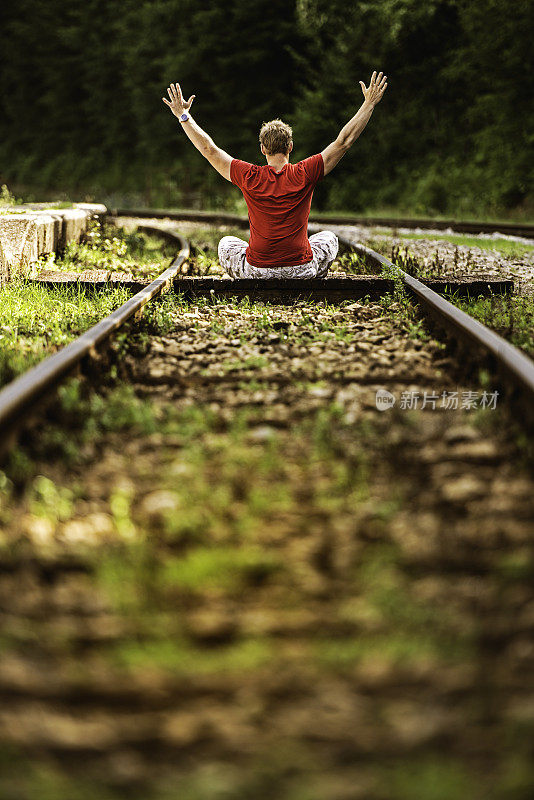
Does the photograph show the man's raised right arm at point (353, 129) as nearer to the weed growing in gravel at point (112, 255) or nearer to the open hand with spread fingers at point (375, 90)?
the open hand with spread fingers at point (375, 90)

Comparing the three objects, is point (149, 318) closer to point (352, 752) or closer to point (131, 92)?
point (352, 752)

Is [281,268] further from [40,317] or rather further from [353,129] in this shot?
[40,317]

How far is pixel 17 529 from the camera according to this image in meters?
2.23

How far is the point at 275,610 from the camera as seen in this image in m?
1.87

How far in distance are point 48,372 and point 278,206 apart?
3378 millimetres

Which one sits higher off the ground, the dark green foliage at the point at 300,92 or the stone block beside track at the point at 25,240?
the dark green foliage at the point at 300,92

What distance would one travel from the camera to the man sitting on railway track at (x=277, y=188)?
595 cm

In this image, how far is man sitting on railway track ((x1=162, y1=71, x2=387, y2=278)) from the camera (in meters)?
5.95

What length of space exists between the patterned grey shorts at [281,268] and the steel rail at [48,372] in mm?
1570

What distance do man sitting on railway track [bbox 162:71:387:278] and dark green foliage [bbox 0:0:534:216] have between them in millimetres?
15640

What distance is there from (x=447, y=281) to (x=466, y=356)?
2.33 metres

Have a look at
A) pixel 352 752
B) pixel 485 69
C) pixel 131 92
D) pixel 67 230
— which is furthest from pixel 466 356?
pixel 131 92

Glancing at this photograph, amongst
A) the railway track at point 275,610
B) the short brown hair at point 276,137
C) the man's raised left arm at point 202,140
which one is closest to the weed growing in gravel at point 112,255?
the man's raised left arm at point 202,140

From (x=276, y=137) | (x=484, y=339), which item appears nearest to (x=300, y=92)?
(x=276, y=137)
